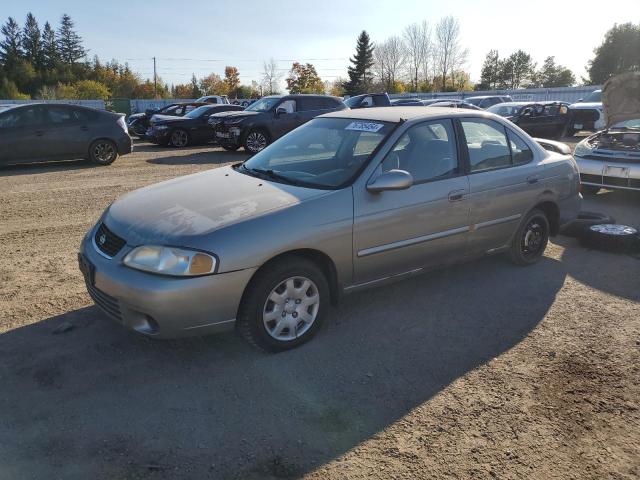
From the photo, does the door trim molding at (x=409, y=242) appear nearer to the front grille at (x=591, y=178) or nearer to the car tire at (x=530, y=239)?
the car tire at (x=530, y=239)

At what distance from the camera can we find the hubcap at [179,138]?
57.3ft

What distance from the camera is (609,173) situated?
8031 mm

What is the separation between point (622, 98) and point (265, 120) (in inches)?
346

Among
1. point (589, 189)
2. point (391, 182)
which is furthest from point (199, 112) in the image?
point (391, 182)

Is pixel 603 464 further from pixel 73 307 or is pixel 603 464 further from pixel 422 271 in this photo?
pixel 73 307

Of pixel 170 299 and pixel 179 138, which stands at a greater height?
pixel 179 138

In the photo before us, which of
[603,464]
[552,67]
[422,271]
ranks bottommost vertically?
[603,464]

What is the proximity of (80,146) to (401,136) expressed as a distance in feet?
33.9

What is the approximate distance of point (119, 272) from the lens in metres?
3.32

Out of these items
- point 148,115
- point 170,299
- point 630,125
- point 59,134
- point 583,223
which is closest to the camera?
point 170,299

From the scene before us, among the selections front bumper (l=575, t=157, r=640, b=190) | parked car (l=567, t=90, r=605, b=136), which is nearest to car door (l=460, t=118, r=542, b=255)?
front bumper (l=575, t=157, r=640, b=190)

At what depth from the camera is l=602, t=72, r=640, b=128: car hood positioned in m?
→ 10.5

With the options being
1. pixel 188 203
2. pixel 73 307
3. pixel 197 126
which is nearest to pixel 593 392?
pixel 188 203

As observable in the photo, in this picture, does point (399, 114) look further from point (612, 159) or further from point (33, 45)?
point (33, 45)
